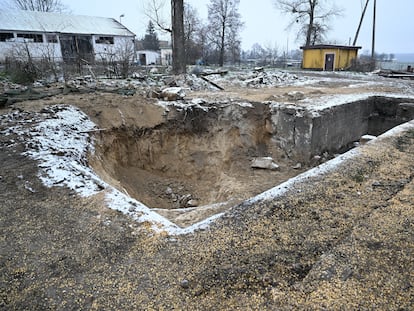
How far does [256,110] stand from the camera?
24.0ft

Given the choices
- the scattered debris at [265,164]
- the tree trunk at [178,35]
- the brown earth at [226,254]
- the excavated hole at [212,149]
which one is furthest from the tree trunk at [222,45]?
the brown earth at [226,254]

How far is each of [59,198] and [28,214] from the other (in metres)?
0.34

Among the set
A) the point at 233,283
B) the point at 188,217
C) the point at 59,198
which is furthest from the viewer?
the point at 188,217

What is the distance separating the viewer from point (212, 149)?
23.9 feet

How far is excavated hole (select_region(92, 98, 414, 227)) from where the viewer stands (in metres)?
5.73

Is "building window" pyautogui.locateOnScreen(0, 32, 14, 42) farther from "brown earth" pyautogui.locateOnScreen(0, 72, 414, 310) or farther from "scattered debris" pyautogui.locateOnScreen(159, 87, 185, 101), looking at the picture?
"brown earth" pyautogui.locateOnScreen(0, 72, 414, 310)

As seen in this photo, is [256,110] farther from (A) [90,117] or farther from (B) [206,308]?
(B) [206,308]

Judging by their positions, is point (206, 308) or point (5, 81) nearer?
point (206, 308)

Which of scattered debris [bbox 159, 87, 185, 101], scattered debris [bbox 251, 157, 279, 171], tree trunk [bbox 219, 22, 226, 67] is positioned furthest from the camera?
tree trunk [bbox 219, 22, 226, 67]

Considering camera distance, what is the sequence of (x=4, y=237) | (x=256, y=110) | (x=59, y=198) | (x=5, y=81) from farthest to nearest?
(x=5, y=81)
(x=256, y=110)
(x=59, y=198)
(x=4, y=237)

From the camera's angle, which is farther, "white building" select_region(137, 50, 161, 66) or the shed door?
"white building" select_region(137, 50, 161, 66)

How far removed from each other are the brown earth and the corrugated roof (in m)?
26.4

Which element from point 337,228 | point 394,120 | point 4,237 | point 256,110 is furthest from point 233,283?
point 394,120

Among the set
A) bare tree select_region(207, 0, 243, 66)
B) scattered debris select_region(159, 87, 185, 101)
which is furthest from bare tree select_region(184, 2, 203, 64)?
scattered debris select_region(159, 87, 185, 101)
